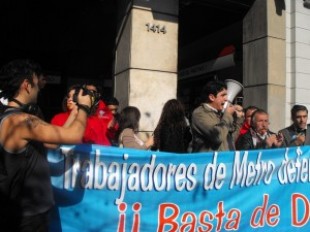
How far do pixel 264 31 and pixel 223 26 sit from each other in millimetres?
2792

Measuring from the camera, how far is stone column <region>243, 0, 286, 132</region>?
318 inches

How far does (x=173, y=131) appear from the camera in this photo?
14.8 ft

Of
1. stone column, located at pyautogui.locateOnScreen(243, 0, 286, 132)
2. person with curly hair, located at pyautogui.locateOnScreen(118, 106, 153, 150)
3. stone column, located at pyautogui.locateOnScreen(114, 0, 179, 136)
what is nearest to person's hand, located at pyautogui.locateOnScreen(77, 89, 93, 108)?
person with curly hair, located at pyautogui.locateOnScreen(118, 106, 153, 150)

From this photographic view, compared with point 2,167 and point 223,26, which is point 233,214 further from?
point 223,26

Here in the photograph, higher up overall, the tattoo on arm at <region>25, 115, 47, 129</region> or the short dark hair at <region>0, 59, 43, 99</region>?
the short dark hair at <region>0, 59, 43, 99</region>

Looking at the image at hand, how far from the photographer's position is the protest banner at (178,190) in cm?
349

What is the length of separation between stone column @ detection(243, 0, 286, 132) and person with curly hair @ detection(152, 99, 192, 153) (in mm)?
3921

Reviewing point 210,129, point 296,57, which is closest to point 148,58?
point 296,57

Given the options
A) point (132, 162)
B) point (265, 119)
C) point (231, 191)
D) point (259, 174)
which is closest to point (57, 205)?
point (132, 162)

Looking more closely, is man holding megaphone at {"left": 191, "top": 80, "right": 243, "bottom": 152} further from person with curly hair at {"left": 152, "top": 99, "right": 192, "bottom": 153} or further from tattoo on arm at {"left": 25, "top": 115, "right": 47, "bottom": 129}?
tattoo on arm at {"left": 25, "top": 115, "right": 47, "bottom": 129}

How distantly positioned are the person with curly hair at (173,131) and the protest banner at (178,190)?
59cm

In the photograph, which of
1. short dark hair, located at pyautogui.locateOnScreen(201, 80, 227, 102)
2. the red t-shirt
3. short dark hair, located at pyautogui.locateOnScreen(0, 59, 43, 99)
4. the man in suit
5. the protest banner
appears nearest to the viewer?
short dark hair, located at pyautogui.locateOnScreen(0, 59, 43, 99)

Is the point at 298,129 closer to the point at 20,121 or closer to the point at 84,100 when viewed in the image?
the point at 84,100

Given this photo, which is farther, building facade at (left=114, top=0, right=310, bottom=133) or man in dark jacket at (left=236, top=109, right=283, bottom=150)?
building facade at (left=114, top=0, right=310, bottom=133)
